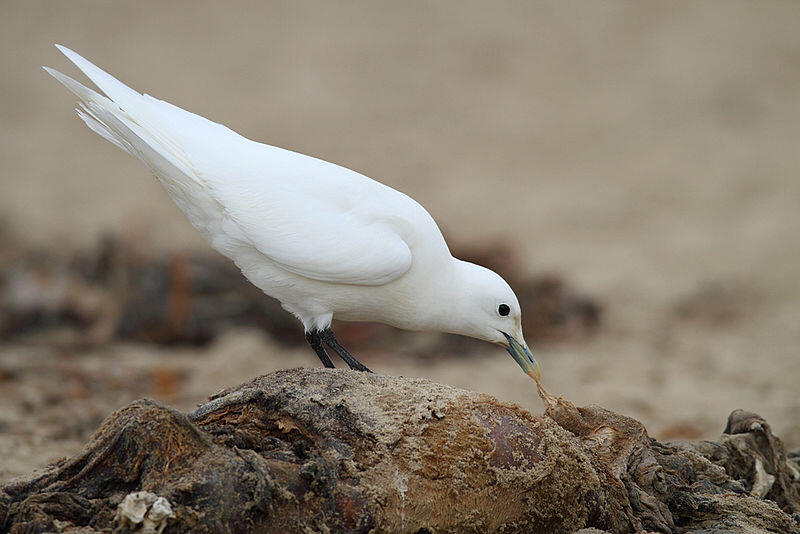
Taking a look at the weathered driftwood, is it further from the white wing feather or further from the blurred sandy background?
the blurred sandy background

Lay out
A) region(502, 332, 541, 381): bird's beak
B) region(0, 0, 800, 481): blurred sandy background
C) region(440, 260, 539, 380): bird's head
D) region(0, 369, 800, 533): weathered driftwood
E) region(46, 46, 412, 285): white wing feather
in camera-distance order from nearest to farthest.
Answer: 1. region(0, 369, 800, 533): weathered driftwood
2. region(46, 46, 412, 285): white wing feather
3. region(440, 260, 539, 380): bird's head
4. region(502, 332, 541, 381): bird's beak
5. region(0, 0, 800, 481): blurred sandy background

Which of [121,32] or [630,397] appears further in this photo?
[121,32]

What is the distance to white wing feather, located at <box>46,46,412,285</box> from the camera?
364 cm

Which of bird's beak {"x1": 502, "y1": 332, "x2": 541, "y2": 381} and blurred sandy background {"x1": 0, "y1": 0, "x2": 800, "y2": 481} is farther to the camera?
blurred sandy background {"x1": 0, "y1": 0, "x2": 800, "y2": 481}

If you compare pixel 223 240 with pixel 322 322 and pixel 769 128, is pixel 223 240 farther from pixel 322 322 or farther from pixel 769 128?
pixel 769 128

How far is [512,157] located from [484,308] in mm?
7547

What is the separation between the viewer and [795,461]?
377 cm

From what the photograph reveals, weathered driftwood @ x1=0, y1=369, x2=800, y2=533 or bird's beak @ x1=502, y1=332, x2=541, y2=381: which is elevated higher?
bird's beak @ x1=502, y1=332, x2=541, y2=381

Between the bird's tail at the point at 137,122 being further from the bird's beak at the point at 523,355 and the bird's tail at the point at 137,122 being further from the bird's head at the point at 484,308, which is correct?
the bird's beak at the point at 523,355

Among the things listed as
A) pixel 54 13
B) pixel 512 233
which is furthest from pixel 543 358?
pixel 54 13

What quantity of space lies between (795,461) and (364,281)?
Answer: 196cm

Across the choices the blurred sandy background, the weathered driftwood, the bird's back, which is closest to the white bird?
the bird's back

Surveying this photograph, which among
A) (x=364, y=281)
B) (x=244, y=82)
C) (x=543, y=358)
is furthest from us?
(x=244, y=82)

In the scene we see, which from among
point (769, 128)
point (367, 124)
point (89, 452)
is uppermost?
point (769, 128)
